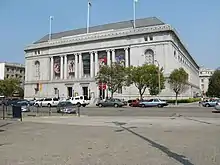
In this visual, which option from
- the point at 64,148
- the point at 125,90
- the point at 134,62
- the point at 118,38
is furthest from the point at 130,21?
the point at 64,148

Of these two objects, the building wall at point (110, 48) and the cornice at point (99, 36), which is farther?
the cornice at point (99, 36)

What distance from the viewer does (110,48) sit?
9250cm

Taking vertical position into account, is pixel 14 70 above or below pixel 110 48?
below

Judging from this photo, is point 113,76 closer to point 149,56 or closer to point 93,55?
point 149,56

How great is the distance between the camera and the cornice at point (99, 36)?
271 ft

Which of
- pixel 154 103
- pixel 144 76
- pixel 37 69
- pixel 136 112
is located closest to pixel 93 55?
pixel 37 69

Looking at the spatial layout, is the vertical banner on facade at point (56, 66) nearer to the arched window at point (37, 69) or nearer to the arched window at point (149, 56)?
the arched window at point (37, 69)

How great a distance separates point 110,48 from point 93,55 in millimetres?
8005

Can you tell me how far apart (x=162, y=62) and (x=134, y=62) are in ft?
29.4

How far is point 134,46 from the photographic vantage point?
8688 cm

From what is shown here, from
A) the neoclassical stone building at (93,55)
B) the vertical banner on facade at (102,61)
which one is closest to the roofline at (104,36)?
the neoclassical stone building at (93,55)

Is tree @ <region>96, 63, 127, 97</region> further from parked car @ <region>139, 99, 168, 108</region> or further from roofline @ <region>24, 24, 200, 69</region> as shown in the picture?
roofline @ <region>24, 24, 200, 69</region>

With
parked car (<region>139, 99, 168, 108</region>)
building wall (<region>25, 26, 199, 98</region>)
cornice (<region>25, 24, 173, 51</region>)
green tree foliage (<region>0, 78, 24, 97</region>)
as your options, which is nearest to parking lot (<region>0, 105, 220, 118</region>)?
parked car (<region>139, 99, 168, 108</region>)

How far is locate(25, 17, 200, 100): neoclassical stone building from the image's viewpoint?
272ft
